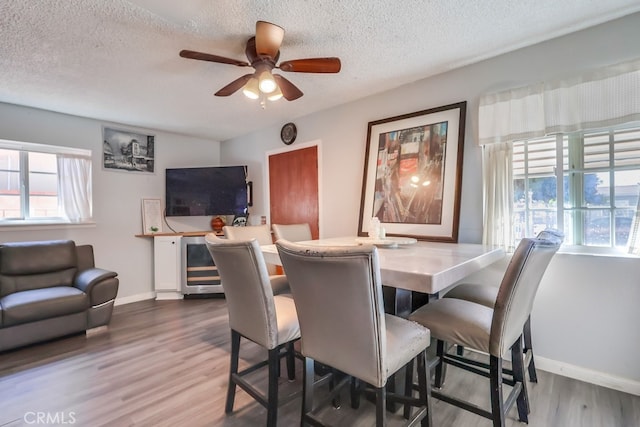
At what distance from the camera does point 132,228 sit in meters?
4.09

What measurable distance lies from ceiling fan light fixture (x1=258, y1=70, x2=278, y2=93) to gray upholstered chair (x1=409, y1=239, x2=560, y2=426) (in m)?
1.66

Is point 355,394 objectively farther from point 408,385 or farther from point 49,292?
point 49,292

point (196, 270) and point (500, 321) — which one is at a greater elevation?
point (500, 321)

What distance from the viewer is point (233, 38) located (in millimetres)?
2027

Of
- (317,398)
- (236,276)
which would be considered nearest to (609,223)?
(317,398)

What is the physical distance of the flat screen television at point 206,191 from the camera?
4320 mm

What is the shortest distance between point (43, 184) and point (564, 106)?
507cm

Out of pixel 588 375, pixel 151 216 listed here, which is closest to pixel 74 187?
pixel 151 216

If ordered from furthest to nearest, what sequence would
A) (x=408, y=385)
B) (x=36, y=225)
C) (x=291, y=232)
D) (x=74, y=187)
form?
(x=74, y=187), (x=36, y=225), (x=291, y=232), (x=408, y=385)

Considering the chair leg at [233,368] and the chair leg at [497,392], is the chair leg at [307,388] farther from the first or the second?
the chair leg at [497,392]

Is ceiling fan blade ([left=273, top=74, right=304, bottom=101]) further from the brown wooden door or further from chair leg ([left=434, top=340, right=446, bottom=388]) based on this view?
chair leg ([left=434, top=340, right=446, bottom=388])

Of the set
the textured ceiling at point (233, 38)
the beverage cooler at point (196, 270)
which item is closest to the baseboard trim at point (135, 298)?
the beverage cooler at point (196, 270)

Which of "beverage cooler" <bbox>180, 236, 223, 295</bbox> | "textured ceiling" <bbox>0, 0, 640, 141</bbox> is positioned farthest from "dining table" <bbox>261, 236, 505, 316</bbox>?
"beverage cooler" <bbox>180, 236, 223, 295</bbox>

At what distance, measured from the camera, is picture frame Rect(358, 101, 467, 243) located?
8.23 ft
